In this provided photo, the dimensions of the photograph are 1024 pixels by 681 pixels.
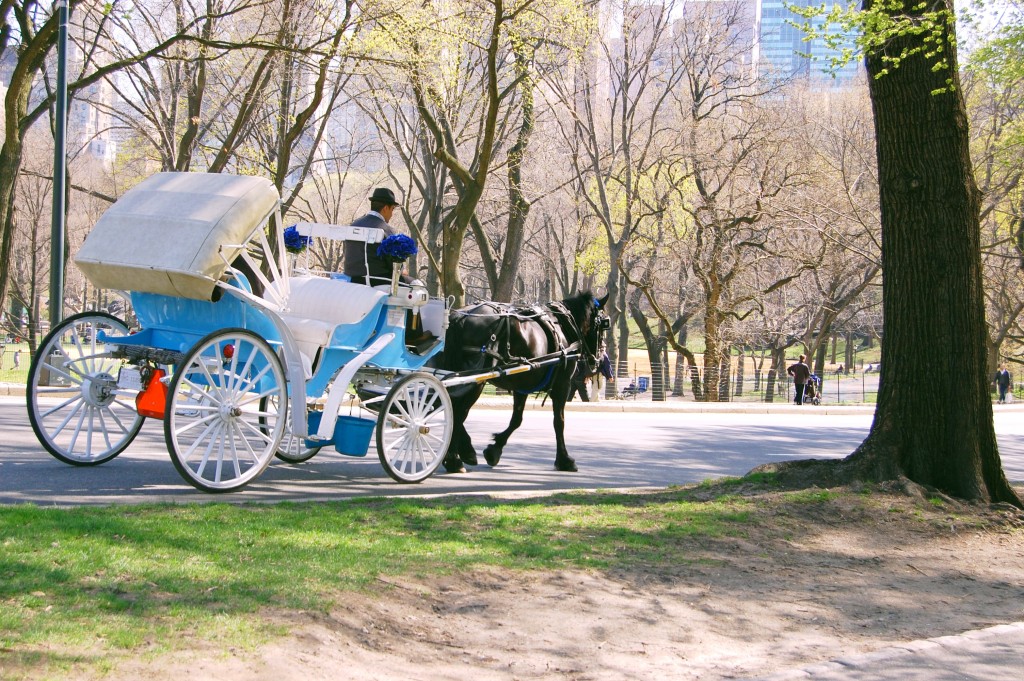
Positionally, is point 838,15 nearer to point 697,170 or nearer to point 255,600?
point 255,600

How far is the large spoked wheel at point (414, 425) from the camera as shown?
31.2ft

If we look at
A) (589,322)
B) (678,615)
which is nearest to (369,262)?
(589,322)

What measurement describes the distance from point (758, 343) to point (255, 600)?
58.9m

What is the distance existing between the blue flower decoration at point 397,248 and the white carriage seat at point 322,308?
38 cm

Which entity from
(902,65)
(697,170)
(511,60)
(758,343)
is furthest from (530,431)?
(758,343)

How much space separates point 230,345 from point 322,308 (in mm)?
1278

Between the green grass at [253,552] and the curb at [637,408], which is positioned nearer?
the green grass at [253,552]

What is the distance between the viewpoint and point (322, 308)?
31.7 feet

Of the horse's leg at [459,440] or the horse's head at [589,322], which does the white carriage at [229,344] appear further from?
the horse's head at [589,322]

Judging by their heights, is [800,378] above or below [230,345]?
above

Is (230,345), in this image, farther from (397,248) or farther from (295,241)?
(295,241)

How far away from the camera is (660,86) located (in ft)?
127

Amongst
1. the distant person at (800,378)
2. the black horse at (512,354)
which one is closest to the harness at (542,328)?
the black horse at (512,354)

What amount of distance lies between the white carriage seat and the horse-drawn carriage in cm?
1
